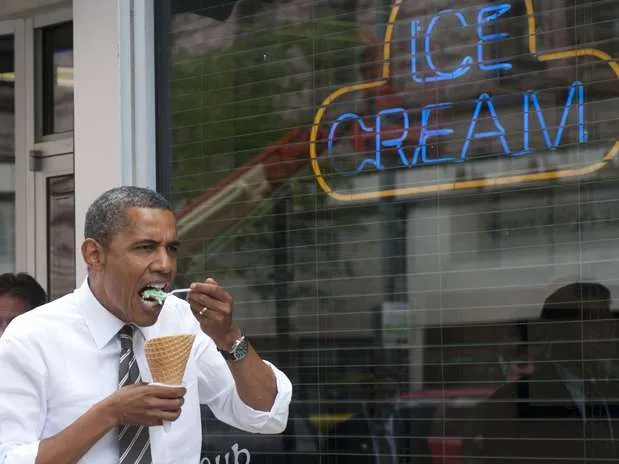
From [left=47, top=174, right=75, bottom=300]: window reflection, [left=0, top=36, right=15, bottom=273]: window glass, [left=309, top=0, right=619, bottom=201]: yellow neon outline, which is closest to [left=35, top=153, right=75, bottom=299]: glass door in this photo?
[left=47, top=174, right=75, bottom=300]: window reflection

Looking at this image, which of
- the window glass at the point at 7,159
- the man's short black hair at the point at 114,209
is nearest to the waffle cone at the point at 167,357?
the man's short black hair at the point at 114,209

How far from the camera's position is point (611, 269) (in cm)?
439

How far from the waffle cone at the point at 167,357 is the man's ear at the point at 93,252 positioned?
418 millimetres

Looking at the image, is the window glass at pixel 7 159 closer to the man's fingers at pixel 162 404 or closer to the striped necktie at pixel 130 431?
the striped necktie at pixel 130 431

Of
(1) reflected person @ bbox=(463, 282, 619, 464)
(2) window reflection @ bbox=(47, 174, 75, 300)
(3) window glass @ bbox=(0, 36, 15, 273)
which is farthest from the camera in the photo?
(3) window glass @ bbox=(0, 36, 15, 273)

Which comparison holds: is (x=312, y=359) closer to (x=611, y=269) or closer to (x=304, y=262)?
(x=304, y=262)

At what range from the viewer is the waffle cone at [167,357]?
10.7 ft

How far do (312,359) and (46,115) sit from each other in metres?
2.90

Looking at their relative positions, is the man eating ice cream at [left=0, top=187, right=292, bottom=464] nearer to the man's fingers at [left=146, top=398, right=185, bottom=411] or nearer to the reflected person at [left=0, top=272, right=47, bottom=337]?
the man's fingers at [left=146, top=398, right=185, bottom=411]

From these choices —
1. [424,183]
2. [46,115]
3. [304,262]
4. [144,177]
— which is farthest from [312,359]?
[46,115]

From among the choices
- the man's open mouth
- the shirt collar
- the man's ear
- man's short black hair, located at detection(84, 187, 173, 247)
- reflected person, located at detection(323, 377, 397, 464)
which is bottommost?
reflected person, located at detection(323, 377, 397, 464)

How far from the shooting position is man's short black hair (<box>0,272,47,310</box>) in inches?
237

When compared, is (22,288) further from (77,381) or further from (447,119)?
(77,381)

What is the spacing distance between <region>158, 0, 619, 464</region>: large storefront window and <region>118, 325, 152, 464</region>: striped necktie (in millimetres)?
1550
